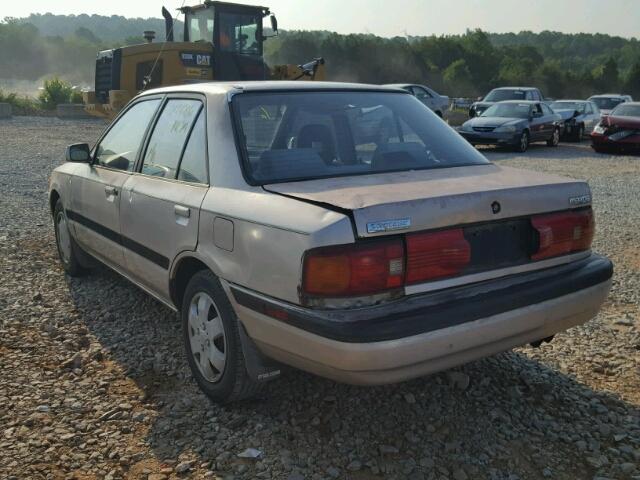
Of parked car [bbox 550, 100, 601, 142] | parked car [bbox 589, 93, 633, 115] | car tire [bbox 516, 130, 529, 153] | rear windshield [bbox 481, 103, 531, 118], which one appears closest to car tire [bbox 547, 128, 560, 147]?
rear windshield [bbox 481, 103, 531, 118]

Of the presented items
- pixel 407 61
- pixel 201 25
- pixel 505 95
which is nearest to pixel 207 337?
pixel 201 25

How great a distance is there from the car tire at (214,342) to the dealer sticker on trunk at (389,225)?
886 mm

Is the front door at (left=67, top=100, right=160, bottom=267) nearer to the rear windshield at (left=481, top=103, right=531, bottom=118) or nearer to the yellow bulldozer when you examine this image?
the yellow bulldozer

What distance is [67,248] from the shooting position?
5477 mm

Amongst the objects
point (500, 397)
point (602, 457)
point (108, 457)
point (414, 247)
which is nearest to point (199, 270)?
point (108, 457)

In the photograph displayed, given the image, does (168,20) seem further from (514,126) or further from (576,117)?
(576,117)

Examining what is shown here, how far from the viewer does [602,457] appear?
287 cm

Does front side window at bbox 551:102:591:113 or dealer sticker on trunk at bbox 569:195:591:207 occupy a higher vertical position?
front side window at bbox 551:102:591:113

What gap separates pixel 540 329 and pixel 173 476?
178 cm

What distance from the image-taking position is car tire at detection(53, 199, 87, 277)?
209 inches

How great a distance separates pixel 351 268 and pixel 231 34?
521 inches

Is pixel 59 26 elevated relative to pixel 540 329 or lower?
elevated

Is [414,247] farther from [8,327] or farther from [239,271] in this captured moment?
[8,327]

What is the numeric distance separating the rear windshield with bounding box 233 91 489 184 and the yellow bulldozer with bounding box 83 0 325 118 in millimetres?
11280
